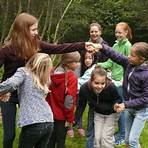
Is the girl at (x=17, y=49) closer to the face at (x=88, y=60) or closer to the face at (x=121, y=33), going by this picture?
the face at (x=88, y=60)

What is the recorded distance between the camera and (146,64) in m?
5.37

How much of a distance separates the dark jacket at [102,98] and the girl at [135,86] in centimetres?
19

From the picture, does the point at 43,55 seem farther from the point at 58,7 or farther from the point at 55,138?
the point at 58,7

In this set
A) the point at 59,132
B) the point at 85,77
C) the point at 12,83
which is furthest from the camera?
the point at 85,77

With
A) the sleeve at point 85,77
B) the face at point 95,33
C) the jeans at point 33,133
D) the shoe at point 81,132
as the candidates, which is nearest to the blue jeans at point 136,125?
the sleeve at point 85,77

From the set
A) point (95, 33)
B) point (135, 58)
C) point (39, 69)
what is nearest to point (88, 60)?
point (95, 33)

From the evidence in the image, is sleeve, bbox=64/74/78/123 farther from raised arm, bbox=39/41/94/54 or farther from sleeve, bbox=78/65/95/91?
sleeve, bbox=78/65/95/91

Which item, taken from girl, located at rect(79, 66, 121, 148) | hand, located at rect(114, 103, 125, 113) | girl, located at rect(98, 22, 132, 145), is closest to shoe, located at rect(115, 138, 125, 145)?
girl, located at rect(98, 22, 132, 145)

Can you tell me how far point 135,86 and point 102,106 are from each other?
0.58 metres

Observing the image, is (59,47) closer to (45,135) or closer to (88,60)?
(45,135)

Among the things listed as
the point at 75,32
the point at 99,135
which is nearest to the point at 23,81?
the point at 99,135

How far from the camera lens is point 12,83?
4.18 meters

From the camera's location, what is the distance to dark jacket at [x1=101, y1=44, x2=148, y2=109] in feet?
17.0

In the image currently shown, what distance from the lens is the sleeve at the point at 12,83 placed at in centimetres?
416
